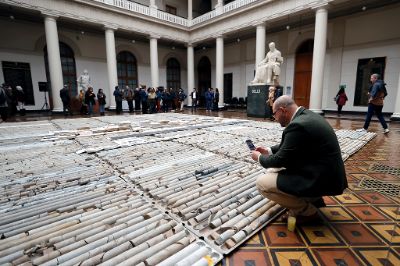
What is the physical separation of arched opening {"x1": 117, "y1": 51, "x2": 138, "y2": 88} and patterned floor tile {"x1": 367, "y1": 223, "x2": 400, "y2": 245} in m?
19.0

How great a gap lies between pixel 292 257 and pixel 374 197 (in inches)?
61.3

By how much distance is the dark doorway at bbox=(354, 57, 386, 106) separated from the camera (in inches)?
483

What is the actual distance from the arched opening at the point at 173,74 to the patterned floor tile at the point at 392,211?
20.5 m

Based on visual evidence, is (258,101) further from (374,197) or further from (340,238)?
(340,238)

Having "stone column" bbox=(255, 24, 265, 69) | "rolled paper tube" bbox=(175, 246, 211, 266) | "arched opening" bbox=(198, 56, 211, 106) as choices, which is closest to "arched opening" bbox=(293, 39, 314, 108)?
"stone column" bbox=(255, 24, 265, 69)

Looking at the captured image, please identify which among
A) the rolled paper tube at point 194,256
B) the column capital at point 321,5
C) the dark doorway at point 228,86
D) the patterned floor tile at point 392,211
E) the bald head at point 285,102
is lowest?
the patterned floor tile at point 392,211

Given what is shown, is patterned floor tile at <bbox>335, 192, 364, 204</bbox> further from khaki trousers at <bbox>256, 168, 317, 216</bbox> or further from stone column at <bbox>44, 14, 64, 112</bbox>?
stone column at <bbox>44, 14, 64, 112</bbox>

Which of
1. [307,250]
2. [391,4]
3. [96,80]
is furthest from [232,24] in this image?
[307,250]

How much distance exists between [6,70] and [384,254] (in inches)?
716

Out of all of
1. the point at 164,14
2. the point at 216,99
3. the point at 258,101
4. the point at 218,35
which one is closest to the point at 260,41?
the point at 218,35

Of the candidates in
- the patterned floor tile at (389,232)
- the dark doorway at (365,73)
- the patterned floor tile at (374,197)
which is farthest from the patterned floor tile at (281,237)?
the dark doorway at (365,73)

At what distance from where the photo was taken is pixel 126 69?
61.2 feet

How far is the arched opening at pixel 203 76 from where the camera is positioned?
22344 mm

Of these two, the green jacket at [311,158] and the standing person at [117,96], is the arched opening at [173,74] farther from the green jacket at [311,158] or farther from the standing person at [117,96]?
the green jacket at [311,158]
